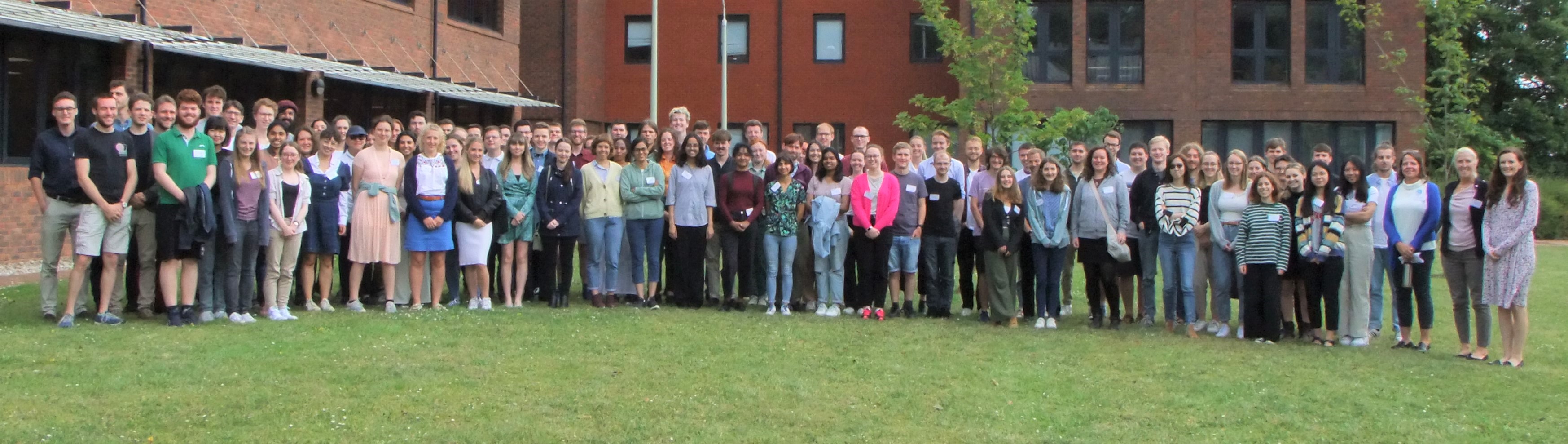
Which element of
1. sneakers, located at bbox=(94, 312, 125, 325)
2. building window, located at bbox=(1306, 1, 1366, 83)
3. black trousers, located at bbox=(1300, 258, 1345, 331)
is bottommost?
sneakers, located at bbox=(94, 312, 125, 325)

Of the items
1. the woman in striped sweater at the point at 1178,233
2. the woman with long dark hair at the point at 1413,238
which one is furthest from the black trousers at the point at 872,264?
the woman with long dark hair at the point at 1413,238

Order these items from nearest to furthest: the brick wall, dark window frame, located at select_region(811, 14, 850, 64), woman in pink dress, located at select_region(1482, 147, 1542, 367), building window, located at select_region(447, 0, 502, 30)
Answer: woman in pink dress, located at select_region(1482, 147, 1542, 367)
the brick wall
building window, located at select_region(447, 0, 502, 30)
dark window frame, located at select_region(811, 14, 850, 64)

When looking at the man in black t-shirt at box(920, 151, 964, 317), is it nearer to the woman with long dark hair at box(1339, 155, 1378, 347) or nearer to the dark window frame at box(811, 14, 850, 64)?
the woman with long dark hair at box(1339, 155, 1378, 347)

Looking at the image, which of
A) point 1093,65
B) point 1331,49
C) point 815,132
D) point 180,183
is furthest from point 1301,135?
point 180,183

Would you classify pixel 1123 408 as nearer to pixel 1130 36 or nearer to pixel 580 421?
pixel 580 421

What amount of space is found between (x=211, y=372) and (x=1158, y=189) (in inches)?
287

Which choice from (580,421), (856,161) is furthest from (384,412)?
(856,161)

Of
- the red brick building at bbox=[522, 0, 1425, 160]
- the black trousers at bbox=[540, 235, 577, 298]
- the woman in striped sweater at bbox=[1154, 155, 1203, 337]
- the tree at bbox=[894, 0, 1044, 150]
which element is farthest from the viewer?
the red brick building at bbox=[522, 0, 1425, 160]

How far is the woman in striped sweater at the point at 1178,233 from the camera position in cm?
1070

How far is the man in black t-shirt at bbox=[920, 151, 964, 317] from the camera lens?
38.5 feet

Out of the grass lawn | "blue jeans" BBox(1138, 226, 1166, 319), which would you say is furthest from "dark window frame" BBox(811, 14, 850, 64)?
the grass lawn

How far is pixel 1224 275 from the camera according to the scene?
10977 mm

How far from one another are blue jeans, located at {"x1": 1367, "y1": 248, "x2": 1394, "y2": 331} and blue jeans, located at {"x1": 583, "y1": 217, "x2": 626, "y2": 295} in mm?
6505

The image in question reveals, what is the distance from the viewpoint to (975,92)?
2300 centimetres
